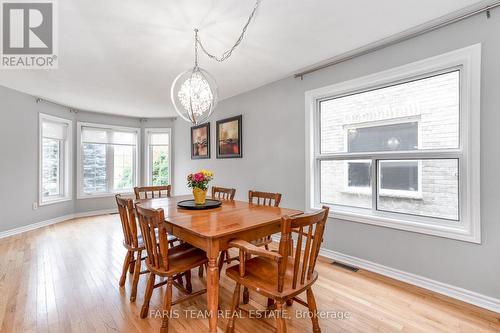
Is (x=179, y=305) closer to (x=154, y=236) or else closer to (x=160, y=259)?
(x=160, y=259)

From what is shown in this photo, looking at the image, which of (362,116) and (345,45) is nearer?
(345,45)

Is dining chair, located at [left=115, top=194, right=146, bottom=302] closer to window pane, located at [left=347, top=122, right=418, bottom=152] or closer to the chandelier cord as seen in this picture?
the chandelier cord

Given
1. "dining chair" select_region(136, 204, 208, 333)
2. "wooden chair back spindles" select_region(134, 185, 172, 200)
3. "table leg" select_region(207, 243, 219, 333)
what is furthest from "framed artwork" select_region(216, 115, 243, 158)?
"table leg" select_region(207, 243, 219, 333)

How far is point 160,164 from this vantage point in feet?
19.6

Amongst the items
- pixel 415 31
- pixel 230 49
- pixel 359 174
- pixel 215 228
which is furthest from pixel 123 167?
pixel 415 31

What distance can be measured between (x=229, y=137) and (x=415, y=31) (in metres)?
2.97

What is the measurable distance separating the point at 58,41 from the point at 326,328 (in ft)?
11.7

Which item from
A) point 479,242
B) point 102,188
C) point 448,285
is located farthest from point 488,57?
point 102,188

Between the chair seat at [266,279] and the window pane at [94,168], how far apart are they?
516 cm

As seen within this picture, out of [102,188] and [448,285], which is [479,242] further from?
[102,188]

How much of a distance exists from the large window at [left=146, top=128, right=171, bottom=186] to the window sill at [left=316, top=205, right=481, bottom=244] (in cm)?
455

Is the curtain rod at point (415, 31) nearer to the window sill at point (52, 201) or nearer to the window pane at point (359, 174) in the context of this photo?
the window pane at point (359, 174)

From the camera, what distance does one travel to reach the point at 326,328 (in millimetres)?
1664

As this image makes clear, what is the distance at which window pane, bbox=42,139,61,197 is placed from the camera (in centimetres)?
451
